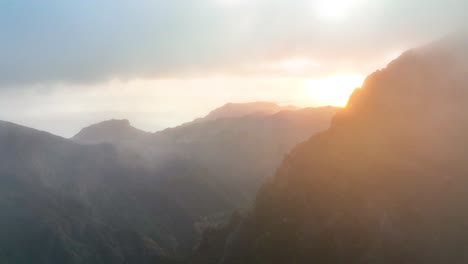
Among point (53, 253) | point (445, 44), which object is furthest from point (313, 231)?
point (53, 253)

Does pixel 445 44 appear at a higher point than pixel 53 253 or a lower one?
higher

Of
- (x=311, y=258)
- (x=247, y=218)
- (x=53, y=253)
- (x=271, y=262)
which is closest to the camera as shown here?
(x=311, y=258)

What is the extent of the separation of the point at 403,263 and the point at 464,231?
6.79 m

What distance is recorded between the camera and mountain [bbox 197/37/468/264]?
222ft

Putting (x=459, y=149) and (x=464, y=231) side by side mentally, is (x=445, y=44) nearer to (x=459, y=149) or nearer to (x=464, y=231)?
(x=459, y=149)

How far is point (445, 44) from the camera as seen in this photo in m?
83.9

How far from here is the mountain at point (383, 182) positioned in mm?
67750

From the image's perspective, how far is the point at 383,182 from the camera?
243ft

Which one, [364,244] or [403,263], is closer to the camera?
[403,263]

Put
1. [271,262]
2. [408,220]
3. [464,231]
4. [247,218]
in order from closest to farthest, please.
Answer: [464,231], [408,220], [271,262], [247,218]

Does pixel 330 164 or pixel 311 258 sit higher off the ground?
pixel 330 164

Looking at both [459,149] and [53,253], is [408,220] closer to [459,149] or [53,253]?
[459,149]

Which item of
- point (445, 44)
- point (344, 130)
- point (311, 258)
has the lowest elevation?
point (311, 258)

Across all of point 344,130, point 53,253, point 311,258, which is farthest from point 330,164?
point 53,253
